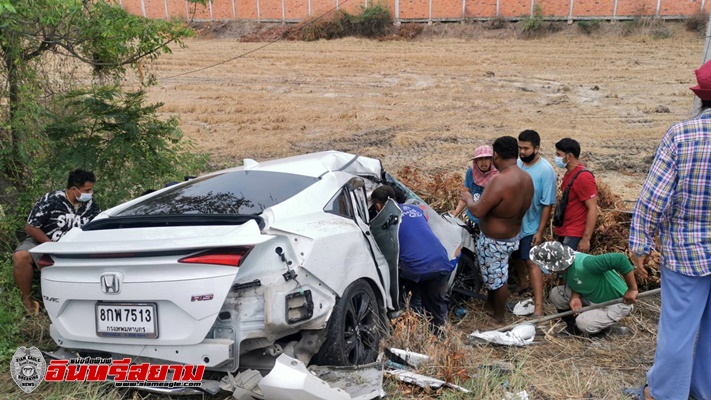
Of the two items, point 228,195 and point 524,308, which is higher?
point 228,195

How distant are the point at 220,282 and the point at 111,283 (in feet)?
2.22

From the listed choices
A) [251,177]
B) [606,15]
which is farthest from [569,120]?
[606,15]

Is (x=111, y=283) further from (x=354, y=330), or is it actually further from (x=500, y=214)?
(x=500, y=214)

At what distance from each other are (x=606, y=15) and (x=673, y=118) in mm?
17856

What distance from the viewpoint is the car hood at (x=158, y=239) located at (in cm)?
334

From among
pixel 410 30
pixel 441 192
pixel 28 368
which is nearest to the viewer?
Answer: pixel 28 368

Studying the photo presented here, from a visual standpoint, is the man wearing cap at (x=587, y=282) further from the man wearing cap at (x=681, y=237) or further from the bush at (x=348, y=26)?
the bush at (x=348, y=26)

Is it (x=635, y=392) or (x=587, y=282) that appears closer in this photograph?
(x=635, y=392)

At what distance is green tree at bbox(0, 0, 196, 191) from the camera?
617cm

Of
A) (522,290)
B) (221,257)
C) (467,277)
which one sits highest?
(221,257)

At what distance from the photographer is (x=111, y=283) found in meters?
3.39

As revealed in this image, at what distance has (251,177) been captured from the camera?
4.59 meters

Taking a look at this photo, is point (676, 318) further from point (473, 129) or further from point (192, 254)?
point (473, 129)

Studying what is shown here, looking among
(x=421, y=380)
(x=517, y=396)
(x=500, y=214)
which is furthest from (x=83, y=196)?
(x=517, y=396)
